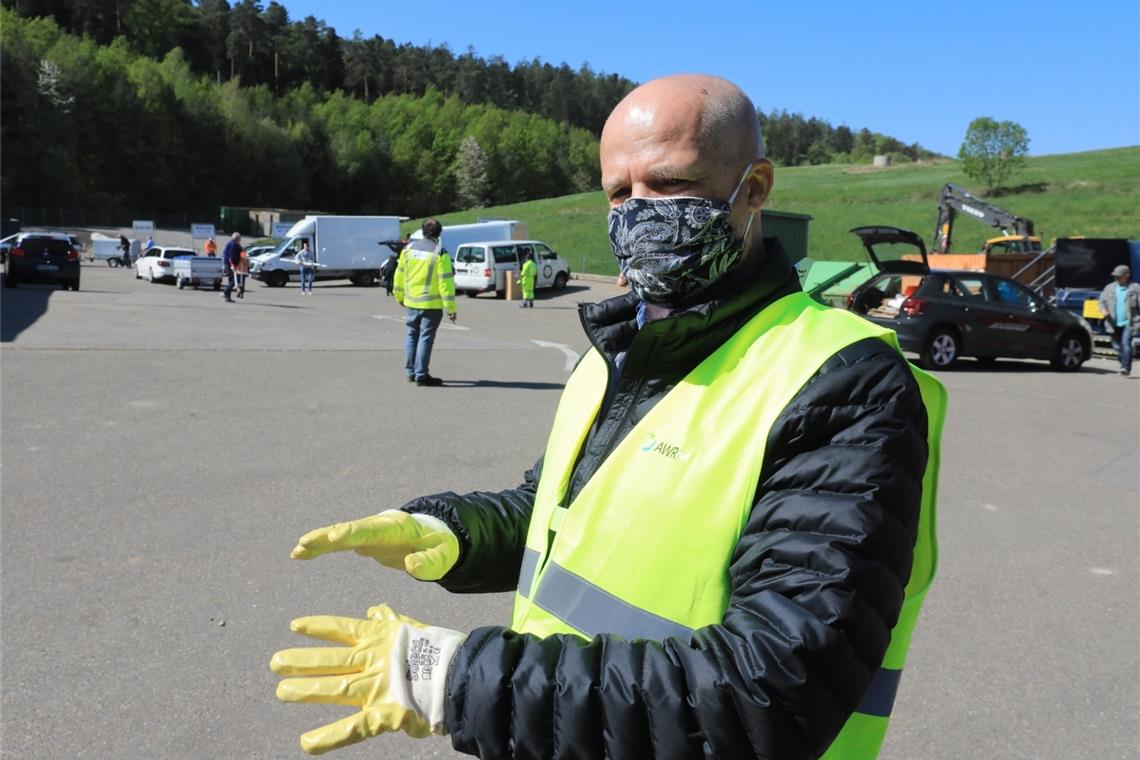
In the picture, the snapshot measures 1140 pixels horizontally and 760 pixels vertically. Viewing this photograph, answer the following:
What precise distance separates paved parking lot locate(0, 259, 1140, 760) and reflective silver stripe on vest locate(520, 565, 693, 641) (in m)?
2.06

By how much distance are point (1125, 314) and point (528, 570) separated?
17.0 m

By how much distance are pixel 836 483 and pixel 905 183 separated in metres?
88.7

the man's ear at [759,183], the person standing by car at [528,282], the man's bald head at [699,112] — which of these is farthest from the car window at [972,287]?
the man's bald head at [699,112]

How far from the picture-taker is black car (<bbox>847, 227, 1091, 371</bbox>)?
1555cm

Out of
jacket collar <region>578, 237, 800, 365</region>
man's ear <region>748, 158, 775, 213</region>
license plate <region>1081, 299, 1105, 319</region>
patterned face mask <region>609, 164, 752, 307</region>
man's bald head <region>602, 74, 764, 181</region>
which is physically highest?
man's bald head <region>602, 74, 764, 181</region>

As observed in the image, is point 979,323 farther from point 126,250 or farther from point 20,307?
point 126,250

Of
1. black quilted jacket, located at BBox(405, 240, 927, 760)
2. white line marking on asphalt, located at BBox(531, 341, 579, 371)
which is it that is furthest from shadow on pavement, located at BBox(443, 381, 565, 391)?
black quilted jacket, located at BBox(405, 240, 927, 760)

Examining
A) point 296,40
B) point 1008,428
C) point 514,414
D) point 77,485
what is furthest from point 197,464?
point 296,40

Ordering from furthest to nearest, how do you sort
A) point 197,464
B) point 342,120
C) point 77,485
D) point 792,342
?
point 342,120 → point 197,464 → point 77,485 → point 792,342

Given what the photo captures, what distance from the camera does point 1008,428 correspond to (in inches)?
389

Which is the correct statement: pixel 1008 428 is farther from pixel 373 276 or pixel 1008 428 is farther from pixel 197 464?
pixel 373 276

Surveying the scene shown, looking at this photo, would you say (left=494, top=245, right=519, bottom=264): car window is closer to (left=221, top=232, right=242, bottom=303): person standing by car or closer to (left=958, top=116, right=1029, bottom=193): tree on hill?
(left=221, top=232, right=242, bottom=303): person standing by car

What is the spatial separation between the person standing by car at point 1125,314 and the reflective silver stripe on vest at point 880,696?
16518 mm

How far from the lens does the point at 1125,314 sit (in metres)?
15.7
